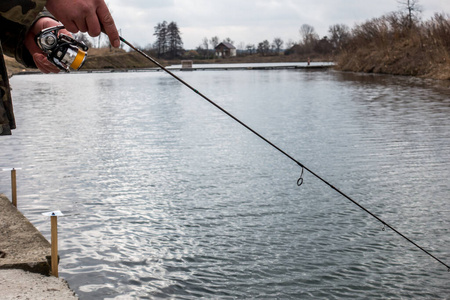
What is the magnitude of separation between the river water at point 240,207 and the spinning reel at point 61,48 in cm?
225

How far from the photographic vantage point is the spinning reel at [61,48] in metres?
2.96

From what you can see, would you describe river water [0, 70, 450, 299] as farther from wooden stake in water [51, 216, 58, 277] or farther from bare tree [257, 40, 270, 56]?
bare tree [257, 40, 270, 56]

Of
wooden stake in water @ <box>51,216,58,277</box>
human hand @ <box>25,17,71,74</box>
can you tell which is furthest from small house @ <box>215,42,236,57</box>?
human hand @ <box>25,17,71,74</box>

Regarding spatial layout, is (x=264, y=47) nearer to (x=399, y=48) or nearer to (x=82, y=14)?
(x=399, y=48)

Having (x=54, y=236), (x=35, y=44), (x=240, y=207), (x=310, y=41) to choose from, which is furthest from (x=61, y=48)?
(x=310, y=41)

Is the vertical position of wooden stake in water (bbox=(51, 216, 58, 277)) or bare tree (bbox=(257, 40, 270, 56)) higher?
bare tree (bbox=(257, 40, 270, 56))

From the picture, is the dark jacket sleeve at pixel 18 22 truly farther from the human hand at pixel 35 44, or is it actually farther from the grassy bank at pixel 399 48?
the grassy bank at pixel 399 48

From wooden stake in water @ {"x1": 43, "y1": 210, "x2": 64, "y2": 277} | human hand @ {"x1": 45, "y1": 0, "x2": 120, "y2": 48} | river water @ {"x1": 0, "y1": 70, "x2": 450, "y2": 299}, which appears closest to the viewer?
human hand @ {"x1": 45, "y1": 0, "x2": 120, "y2": 48}

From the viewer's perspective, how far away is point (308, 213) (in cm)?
711

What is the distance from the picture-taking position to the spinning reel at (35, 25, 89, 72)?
9.71 ft

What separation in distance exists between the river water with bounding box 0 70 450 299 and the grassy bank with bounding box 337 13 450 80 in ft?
73.7

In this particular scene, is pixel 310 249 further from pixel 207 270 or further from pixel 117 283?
pixel 117 283

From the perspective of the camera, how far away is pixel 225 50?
163750 millimetres

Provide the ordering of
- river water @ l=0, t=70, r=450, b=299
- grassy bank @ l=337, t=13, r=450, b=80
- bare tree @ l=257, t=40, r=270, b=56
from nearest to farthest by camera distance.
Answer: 1. river water @ l=0, t=70, r=450, b=299
2. grassy bank @ l=337, t=13, r=450, b=80
3. bare tree @ l=257, t=40, r=270, b=56
